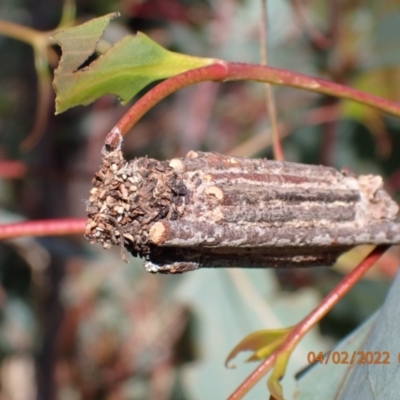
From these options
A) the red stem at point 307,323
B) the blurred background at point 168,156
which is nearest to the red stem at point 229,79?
the red stem at point 307,323

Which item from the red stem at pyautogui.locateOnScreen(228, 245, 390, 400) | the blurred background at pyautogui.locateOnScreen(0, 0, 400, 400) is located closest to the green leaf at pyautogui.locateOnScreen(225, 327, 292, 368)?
the red stem at pyautogui.locateOnScreen(228, 245, 390, 400)

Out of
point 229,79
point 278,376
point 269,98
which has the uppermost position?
point 269,98

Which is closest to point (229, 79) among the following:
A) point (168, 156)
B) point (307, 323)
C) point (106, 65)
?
point (106, 65)

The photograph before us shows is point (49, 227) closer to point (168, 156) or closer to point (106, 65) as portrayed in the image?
point (106, 65)

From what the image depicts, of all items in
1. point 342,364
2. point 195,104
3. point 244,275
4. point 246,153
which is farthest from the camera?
point 195,104

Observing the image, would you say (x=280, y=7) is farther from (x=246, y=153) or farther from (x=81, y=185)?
(x=81, y=185)

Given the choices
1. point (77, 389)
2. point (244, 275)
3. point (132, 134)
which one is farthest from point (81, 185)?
point (244, 275)

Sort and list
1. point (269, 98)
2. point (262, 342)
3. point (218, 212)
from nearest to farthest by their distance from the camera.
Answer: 1. point (218, 212)
2. point (262, 342)
3. point (269, 98)

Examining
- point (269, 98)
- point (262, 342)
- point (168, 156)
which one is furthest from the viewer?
point (168, 156)
